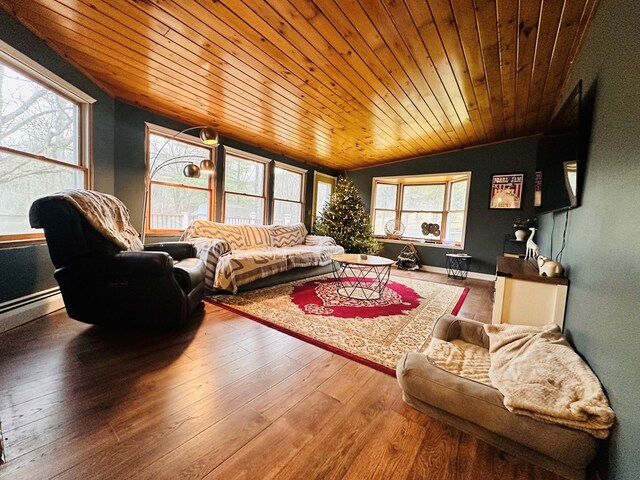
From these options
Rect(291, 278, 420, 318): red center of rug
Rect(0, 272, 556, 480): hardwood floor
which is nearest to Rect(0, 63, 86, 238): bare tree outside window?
Rect(0, 272, 556, 480): hardwood floor

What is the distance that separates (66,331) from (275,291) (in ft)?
6.18

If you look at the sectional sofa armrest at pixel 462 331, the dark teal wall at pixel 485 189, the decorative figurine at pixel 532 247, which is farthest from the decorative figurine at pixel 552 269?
the dark teal wall at pixel 485 189

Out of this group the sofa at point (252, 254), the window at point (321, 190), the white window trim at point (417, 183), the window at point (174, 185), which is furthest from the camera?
the window at point (321, 190)

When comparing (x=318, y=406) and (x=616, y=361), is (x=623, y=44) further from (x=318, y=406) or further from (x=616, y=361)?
(x=318, y=406)

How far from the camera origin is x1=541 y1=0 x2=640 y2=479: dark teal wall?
2.86 ft

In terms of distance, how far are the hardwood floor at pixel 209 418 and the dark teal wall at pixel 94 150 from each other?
49 cm

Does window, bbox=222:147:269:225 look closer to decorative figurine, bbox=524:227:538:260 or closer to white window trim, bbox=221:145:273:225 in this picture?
white window trim, bbox=221:145:273:225

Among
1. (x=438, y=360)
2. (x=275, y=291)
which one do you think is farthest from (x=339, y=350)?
(x=275, y=291)

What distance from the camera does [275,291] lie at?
3307 millimetres

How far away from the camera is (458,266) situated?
198 inches

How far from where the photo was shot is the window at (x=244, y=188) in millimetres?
4426

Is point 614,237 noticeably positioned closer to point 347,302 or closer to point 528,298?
point 528,298

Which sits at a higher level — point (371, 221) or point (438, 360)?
point (371, 221)

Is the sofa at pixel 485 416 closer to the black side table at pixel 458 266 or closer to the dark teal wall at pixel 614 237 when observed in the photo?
the dark teal wall at pixel 614 237
